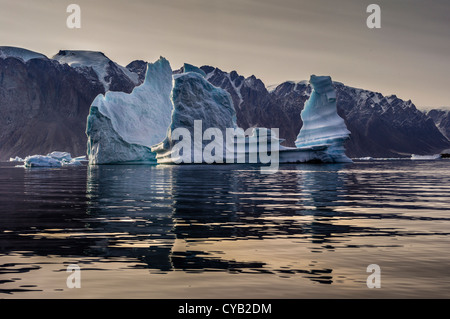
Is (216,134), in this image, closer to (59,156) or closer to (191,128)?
(191,128)

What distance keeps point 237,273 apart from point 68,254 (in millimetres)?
3142

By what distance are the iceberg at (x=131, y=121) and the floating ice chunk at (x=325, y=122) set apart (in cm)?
2105

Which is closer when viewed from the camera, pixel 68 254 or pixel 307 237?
pixel 68 254

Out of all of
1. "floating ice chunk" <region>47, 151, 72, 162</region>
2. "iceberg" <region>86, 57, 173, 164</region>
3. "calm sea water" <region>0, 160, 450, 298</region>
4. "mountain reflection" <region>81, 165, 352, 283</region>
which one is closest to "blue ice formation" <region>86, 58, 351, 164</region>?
"iceberg" <region>86, 57, 173, 164</region>

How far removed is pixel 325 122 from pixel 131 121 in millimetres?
25923

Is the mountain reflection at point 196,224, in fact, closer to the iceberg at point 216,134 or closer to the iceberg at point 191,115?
the iceberg at point 191,115

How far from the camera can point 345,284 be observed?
24.0 feet

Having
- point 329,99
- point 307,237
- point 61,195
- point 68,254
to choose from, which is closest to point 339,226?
point 307,237

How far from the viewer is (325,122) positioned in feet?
228

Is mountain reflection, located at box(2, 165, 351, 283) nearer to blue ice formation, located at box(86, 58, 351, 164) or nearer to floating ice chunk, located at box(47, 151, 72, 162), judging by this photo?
blue ice formation, located at box(86, 58, 351, 164)

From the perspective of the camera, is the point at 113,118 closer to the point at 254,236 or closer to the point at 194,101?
the point at 194,101

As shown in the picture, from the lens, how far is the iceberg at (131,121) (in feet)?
232

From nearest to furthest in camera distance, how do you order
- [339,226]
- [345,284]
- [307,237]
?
[345,284] < [307,237] < [339,226]

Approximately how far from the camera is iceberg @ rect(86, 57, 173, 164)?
70562mm
